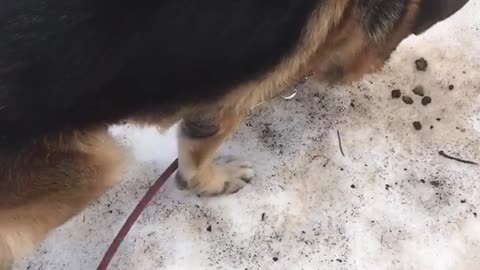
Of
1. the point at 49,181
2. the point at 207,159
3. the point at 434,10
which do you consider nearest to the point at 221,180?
the point at 207,159

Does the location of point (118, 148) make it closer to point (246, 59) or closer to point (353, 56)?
point (246, 59)

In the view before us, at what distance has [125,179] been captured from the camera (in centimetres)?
219

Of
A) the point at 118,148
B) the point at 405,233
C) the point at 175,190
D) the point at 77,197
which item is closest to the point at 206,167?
the point at 175,190

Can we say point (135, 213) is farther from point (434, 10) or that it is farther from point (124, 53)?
point (434, 10)

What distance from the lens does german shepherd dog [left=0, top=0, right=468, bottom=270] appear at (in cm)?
129

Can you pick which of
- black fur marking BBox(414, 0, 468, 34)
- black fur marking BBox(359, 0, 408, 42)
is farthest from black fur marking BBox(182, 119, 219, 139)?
black fur marking BBox(414, 0, 468, 34)

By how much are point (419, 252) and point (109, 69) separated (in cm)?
119

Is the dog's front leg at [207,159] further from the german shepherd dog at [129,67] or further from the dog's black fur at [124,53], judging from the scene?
the dog's black fur at [124,53]

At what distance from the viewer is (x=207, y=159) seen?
2039mm

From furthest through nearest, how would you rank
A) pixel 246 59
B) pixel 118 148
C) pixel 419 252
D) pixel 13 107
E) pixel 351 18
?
pixel 419 252
pixel 118 148
pixel 351 18
pixel 246 59
pixel 13 107

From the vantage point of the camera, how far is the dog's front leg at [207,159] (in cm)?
181

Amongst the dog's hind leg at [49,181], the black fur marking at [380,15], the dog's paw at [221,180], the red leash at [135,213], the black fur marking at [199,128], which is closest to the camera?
the dog's hind leg at [49,181]

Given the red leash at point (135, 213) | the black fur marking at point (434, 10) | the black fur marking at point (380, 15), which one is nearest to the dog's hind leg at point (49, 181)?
the red leash at point (135, 213)

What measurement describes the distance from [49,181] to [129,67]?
14.3 inches
